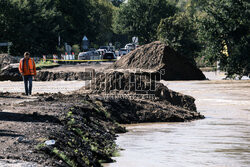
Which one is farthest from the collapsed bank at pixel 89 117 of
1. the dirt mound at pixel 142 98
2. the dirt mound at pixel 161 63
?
the dirt mound at pixel 161 63

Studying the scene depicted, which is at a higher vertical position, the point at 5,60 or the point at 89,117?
the point at 5,60

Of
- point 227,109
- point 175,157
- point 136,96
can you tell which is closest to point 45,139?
point 175,157

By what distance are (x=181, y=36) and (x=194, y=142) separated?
42.6 m

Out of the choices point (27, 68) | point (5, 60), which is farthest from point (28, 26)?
point (27, 68)

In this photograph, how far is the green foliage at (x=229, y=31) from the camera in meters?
37.7

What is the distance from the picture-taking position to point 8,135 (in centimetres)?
1107

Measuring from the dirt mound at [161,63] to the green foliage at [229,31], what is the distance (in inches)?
191

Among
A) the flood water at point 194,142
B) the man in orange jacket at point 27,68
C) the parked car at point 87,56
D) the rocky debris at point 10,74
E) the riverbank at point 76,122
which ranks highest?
the parked car at point 87,56

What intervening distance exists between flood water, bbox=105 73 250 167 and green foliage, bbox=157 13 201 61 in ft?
108

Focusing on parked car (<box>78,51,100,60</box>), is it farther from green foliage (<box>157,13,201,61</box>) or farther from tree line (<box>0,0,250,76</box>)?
green foliage (<box>157,13,201,61</box>)

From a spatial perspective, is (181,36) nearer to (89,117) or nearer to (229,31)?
(229,31)

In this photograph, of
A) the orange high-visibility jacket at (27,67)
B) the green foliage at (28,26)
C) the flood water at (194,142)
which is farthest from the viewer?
the green foliage at (28,26)

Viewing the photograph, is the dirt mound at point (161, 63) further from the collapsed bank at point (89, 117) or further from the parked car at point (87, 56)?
the parked car at point (87, 56)

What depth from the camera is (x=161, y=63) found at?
42938mm
